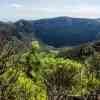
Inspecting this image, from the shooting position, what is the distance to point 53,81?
49438 millimetres

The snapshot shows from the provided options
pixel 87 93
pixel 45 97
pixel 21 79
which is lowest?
pixel 87 93

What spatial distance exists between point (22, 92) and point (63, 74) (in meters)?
15.6

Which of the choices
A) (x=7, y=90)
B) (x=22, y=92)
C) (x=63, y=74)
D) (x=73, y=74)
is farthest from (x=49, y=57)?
(x=7, y=90)

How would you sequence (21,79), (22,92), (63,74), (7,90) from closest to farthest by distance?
1. (7,90)
2. (22,92)
3. (21,79)
4. (63,74)

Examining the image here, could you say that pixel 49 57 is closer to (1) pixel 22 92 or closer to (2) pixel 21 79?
(2) pixel 21 79

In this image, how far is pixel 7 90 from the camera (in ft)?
91.5

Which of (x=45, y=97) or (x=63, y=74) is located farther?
(x=63, y=74)

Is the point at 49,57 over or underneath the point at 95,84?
over

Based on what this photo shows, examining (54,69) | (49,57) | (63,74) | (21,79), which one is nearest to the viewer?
(21,79)

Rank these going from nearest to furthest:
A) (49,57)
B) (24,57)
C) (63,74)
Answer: (24,57), (63,74), (49,57)

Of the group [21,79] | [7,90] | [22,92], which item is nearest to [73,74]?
[21,79]

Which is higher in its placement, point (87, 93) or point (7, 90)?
point (7, 90)

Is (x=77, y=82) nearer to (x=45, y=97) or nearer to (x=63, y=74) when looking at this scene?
(x=63, y=74)

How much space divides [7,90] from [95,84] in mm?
32420
